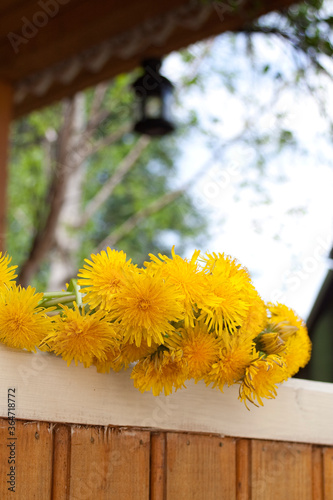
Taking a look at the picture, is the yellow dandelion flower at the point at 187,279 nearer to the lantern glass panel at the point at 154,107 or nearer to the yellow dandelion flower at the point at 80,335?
the yellow dandelion flower at the point at 80,335

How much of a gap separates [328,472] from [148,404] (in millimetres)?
339

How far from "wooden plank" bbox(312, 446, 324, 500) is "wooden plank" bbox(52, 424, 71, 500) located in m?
0.39

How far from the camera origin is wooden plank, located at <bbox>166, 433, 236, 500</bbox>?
0.68 meters

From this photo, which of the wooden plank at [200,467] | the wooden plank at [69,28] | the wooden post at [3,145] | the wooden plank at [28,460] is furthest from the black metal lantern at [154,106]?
the wooden plank at [28,460]

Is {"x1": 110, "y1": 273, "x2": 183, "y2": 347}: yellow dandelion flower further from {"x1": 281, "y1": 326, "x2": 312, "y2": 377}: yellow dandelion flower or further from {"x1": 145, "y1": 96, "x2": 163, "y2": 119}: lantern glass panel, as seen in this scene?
{"x1": 145, "y1": 96, "x2": 163, "y2": 119}: lantern glass panel

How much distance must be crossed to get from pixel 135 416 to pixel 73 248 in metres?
4.89

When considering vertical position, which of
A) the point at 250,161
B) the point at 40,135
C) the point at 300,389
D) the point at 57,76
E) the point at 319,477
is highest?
the point at 40,135

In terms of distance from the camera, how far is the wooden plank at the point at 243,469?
737 mm

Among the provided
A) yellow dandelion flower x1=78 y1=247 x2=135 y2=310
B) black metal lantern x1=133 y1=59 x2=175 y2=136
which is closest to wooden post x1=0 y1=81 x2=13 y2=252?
black metal lantern x1=133 y1=59 x2=175 y2=136

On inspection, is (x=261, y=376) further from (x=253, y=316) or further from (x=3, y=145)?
(x=3, y=145)

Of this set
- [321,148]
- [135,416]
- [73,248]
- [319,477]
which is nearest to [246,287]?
[135,416]

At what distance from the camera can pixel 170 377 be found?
0.59m

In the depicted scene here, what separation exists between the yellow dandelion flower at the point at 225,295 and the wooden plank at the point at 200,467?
17 centimetres

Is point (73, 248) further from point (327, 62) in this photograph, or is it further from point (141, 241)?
point (327, 62)
